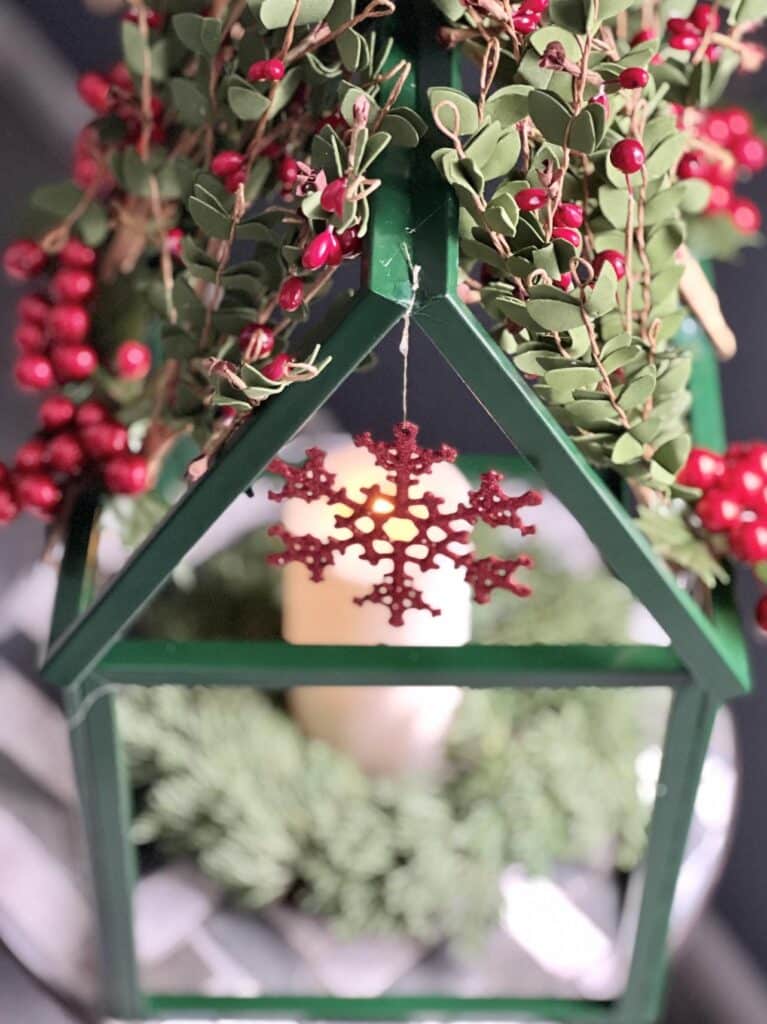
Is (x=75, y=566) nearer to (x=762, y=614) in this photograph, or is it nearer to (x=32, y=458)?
(x=32, y=458)

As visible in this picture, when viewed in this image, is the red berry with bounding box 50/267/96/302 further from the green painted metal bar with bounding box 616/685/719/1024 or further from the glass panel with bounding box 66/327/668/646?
the green painted metal bar with bounding box 616/685/719/1024

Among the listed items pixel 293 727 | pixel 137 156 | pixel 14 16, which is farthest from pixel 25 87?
pixel 293 727

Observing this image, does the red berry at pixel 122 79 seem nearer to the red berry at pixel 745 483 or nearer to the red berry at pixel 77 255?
the red berry at pixel 77 255

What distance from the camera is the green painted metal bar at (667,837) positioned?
43 centimetres

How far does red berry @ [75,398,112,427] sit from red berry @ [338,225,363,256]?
19cm

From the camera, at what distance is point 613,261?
0.36 metres

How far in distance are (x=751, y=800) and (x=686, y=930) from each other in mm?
243

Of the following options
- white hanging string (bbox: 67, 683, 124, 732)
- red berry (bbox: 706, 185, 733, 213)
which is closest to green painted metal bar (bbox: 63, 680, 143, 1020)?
white hanging string (bbox: 67, 683, 124, 732)

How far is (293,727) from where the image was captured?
57cm

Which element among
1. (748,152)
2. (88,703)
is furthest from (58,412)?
(748,152)

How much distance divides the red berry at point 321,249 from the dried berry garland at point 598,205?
0.11ft

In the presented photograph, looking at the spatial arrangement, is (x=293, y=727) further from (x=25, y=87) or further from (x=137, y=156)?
(x=25, y=87)

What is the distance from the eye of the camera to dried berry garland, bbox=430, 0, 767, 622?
32 cm

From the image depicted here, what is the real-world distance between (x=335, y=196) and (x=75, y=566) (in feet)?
0.69
